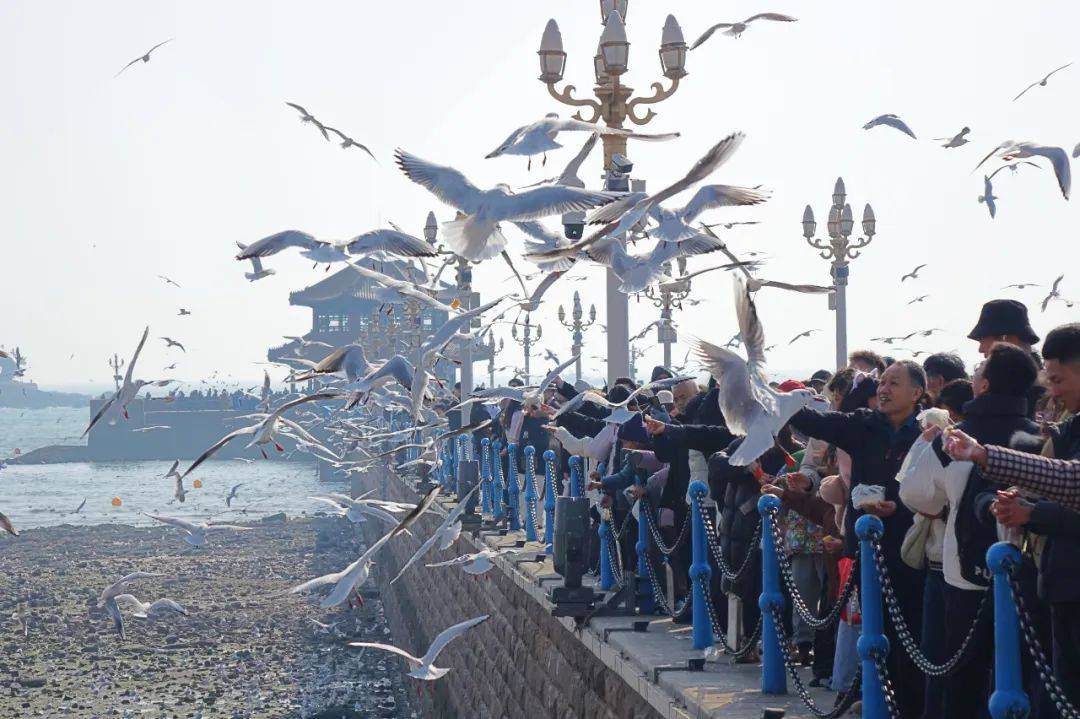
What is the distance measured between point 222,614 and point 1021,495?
2752 cm

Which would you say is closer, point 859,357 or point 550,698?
point 859,357

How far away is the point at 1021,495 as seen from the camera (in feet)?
14.0

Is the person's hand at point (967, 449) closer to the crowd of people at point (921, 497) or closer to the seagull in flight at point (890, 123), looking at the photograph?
the crowd of people at point (921, 497)

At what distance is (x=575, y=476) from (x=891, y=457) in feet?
14.0

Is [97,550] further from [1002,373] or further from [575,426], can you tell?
[1002,373]

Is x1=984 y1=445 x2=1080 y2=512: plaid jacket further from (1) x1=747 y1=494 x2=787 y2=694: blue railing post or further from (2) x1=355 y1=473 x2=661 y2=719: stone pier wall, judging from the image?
(2) x1=355 y1=473 x2=661 y2=719: stone pier wall

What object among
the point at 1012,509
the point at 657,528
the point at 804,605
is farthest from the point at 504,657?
the point at 1012,509

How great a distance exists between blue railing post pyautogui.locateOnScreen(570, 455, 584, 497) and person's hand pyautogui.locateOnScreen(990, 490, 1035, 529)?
19.3ft

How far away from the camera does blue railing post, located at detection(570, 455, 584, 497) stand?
32.8 feet

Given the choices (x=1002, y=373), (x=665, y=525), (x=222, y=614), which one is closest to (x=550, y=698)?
(x=665, y=525)

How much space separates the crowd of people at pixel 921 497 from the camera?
4293 mm

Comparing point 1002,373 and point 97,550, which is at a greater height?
point 1002,373

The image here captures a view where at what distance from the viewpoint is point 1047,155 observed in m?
8.70

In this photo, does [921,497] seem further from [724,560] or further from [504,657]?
[504,657]
